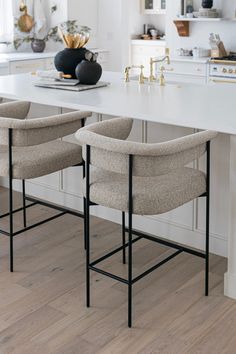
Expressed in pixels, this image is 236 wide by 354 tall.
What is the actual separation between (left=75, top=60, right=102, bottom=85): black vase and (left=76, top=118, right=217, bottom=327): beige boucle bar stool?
858mm

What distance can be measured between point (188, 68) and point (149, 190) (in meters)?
3.73

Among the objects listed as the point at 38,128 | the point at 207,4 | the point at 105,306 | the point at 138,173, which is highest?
the point at 207,4

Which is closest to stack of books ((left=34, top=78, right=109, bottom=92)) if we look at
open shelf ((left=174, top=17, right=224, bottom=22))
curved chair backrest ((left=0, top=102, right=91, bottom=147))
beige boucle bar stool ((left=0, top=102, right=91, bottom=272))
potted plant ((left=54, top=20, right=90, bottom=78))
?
potted plant ((left=54, top=20, right=90, bottom=78))

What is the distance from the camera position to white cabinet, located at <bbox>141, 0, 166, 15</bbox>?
7.31 meters

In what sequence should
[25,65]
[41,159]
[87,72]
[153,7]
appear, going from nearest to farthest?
1. [41,159]
2. [87,72]
3. [25,65]
4. [153,7]

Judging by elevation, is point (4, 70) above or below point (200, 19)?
below

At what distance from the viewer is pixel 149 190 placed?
2395 mm

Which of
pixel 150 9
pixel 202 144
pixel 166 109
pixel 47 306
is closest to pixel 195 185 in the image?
pixel 202 144

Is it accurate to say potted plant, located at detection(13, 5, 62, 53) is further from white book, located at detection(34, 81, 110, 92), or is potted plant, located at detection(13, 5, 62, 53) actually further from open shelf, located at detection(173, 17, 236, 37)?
white book, located at detection(34, 81, 110, 92)

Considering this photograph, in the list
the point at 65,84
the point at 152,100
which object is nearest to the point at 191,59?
the point at 65,84

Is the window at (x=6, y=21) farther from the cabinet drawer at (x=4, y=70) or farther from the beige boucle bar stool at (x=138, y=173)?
the beige boucle bar stool at (x=138, y=173)

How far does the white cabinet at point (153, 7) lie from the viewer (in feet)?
24.0

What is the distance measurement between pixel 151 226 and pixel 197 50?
3.16 meters

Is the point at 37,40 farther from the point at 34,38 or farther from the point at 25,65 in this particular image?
the point at 25,65
